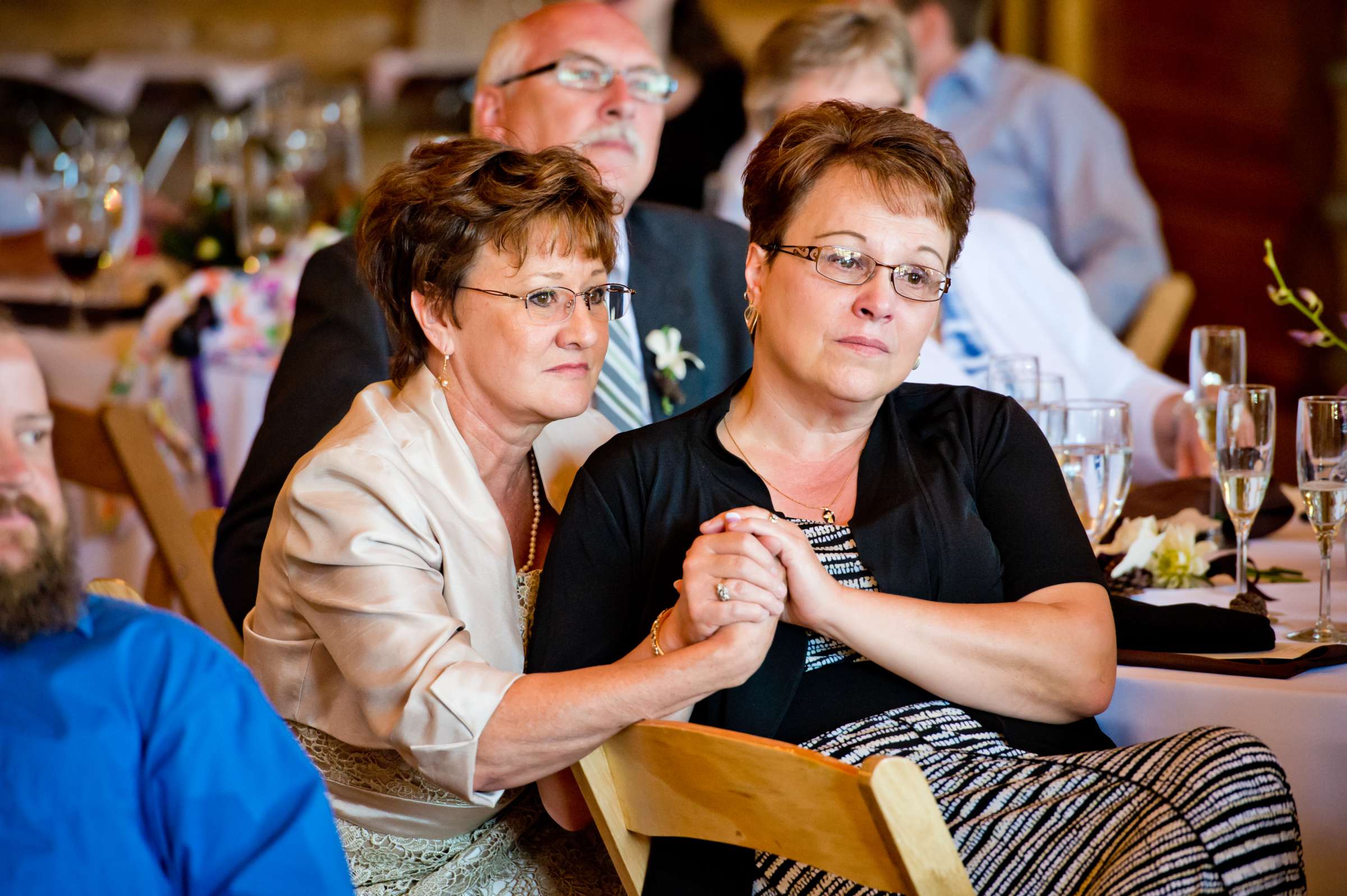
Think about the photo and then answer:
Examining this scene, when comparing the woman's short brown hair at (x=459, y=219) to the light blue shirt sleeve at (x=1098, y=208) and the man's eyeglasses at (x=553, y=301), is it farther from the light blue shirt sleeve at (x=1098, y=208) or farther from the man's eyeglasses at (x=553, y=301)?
the light blue shirt sleeve at (x=1098, y=208)

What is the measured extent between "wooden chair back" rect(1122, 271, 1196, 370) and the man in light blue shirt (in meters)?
0.46

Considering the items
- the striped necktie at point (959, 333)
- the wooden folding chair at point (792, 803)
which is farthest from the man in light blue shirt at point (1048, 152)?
the wooden folding chair at point (792, 803)

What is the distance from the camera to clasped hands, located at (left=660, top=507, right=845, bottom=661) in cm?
148

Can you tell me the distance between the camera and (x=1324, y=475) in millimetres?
1690

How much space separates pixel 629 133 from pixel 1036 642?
1394mm

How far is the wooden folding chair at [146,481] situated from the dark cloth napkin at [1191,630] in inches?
57.7

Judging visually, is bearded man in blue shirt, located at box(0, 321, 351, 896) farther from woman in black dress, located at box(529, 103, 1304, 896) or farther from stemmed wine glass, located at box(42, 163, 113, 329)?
stemmed wine glass, located at box(42, 163, 113, 329)

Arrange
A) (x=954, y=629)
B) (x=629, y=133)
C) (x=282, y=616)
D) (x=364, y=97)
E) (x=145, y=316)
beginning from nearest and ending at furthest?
(x=954, y=629), (x=282, y=616), (x=629, y=133), (x=145, y=316), (x=364, y=97)

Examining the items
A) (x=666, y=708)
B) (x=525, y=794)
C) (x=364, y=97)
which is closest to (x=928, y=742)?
(x=666, y=708)

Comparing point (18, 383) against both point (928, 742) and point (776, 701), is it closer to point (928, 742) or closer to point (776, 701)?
point (776, 701)

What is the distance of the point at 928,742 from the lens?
158 cm

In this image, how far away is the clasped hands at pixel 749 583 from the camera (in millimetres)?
1479

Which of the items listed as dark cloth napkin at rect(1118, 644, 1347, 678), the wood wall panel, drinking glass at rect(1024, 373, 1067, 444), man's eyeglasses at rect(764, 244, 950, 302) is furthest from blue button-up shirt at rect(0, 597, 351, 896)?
the wood wall panel

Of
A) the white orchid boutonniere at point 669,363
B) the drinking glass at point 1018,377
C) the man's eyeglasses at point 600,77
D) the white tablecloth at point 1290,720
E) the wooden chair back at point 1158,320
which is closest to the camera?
the white tablecloth at point 1290,720
